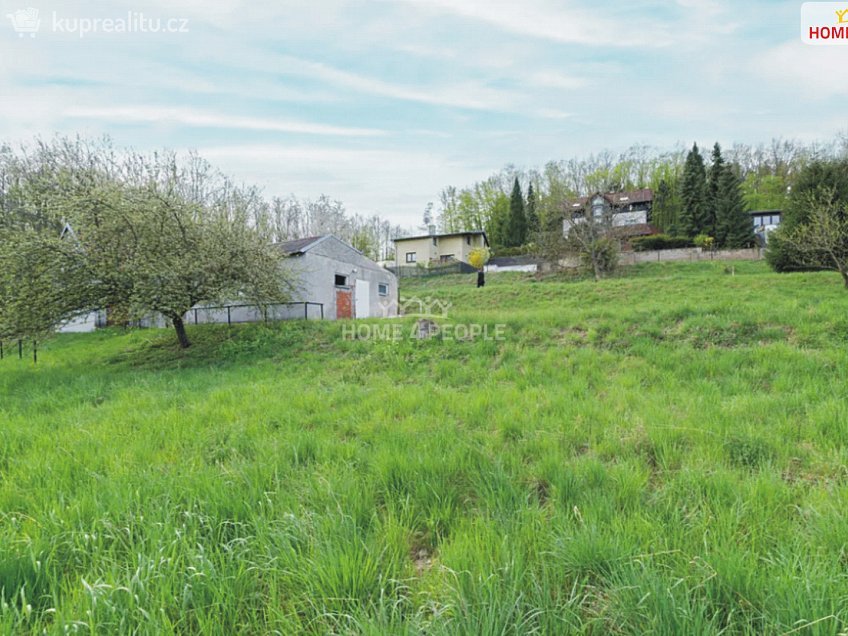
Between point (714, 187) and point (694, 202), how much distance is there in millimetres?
2447

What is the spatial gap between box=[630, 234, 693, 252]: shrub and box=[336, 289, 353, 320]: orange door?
2795 cm

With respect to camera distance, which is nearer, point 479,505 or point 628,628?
point 628,628

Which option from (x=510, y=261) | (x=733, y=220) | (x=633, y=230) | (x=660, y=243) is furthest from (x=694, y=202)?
(x=510, y=261)

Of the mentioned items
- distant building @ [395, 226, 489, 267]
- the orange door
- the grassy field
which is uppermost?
distant building @ [395, 226, 489, 267]

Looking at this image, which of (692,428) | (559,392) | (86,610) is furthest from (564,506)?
(559,392)

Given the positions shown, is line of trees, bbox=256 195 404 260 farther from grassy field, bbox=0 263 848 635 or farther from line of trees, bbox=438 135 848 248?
grassy field, bbox=0 263 848 635

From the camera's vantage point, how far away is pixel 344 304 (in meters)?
18.3

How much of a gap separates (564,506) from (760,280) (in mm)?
21686

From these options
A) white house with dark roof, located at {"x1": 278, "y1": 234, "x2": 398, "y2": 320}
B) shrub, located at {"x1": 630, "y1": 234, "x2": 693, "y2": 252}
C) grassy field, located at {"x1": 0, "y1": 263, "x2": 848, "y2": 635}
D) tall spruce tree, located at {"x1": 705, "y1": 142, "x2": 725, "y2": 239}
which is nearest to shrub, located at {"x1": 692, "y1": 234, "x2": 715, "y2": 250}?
shrub, located at {"x1": 630, "y1": 234, "x2": 693, "y2": 252}

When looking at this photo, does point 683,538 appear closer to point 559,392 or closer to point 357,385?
point 559,392

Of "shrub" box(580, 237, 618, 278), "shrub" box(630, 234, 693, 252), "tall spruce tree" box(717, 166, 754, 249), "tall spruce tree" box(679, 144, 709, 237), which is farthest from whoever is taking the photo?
"tall spruce tree" box(679, 144, 709, 237)

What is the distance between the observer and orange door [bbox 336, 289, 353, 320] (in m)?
17.9

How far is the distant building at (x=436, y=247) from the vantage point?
146 ft

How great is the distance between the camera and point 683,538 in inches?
72.7
